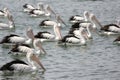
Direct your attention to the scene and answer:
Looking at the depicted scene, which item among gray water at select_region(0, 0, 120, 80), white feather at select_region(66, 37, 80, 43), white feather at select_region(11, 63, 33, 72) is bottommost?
gray water at select_region(0, 0, 120, 80)

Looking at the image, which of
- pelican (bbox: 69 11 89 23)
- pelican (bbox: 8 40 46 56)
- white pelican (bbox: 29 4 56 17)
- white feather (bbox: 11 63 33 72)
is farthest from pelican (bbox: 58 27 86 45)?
white pelican (bbox: 29 4 56 17)

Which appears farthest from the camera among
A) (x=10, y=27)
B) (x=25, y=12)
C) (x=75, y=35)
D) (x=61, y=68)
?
(x=25, y=12)

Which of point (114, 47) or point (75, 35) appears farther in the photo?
point (75, 35)

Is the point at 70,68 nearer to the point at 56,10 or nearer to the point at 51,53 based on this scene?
the point at 51,53

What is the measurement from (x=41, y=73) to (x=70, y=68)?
1.03 m

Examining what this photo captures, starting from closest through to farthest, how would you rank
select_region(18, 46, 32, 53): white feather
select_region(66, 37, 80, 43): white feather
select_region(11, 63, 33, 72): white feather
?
1. select_region(11, 63, 33, 72): white feather
2. select_region(18, 46, 32, 53): white feather
3. select_region(66, 37, 80, 43): white feather

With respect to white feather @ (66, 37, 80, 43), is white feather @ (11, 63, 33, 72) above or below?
above

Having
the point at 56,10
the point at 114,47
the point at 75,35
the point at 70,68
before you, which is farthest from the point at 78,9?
the point at 70,68

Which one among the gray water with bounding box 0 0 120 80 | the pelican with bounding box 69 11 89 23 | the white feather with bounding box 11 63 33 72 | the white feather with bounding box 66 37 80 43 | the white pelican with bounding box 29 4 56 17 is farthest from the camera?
the white pelican with bounding box 29 4 56 17

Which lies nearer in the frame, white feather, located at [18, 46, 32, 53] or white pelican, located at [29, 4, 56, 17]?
white feather, located at [18, 46, 32, 53]

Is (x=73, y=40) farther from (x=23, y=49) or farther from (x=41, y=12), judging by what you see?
(x=41, y=12)

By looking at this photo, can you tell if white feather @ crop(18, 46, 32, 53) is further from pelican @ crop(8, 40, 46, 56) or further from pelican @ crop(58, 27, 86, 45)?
pelican @ crop(58, 27, 86, 45)

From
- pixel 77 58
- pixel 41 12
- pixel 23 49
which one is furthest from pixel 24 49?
pixel 41 12

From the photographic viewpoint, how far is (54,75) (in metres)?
14.2
